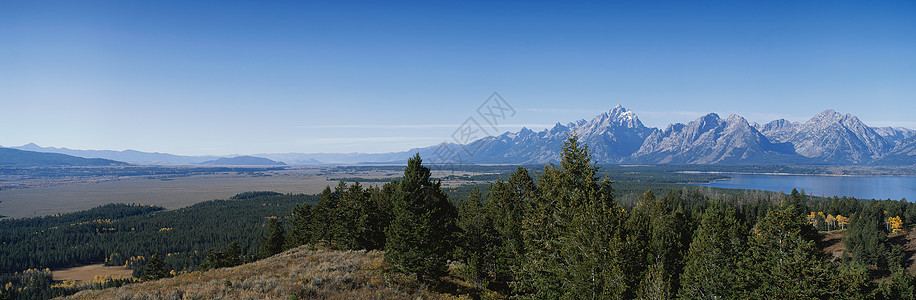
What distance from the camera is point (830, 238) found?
3947 inches

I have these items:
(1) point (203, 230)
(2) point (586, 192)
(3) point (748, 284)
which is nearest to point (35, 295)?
(1) point (203, 230)

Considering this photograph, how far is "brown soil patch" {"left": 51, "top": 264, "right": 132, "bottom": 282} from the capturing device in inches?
4874

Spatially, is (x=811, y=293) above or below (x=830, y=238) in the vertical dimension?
above

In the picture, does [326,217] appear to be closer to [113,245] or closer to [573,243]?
[573,243]

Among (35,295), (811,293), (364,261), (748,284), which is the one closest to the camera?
(811,293)

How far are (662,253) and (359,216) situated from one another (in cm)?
3679

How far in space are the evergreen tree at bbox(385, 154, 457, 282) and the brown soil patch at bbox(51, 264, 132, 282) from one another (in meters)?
135

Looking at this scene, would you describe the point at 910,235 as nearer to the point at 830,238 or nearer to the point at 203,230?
the point at 830,238

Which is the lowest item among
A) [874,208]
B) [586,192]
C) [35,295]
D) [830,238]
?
[35,295]

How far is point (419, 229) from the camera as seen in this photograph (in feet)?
108

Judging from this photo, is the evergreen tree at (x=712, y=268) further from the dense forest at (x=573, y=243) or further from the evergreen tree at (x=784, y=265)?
the evergreen tree at (x=784, y=265)

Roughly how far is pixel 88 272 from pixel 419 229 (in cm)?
15817

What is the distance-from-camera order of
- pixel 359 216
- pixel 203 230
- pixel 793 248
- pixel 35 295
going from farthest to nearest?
pixel 203 230, pixel 35 295, pixel 359 216, pixel 793 248

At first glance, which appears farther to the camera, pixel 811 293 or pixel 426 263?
pixel 426 263
